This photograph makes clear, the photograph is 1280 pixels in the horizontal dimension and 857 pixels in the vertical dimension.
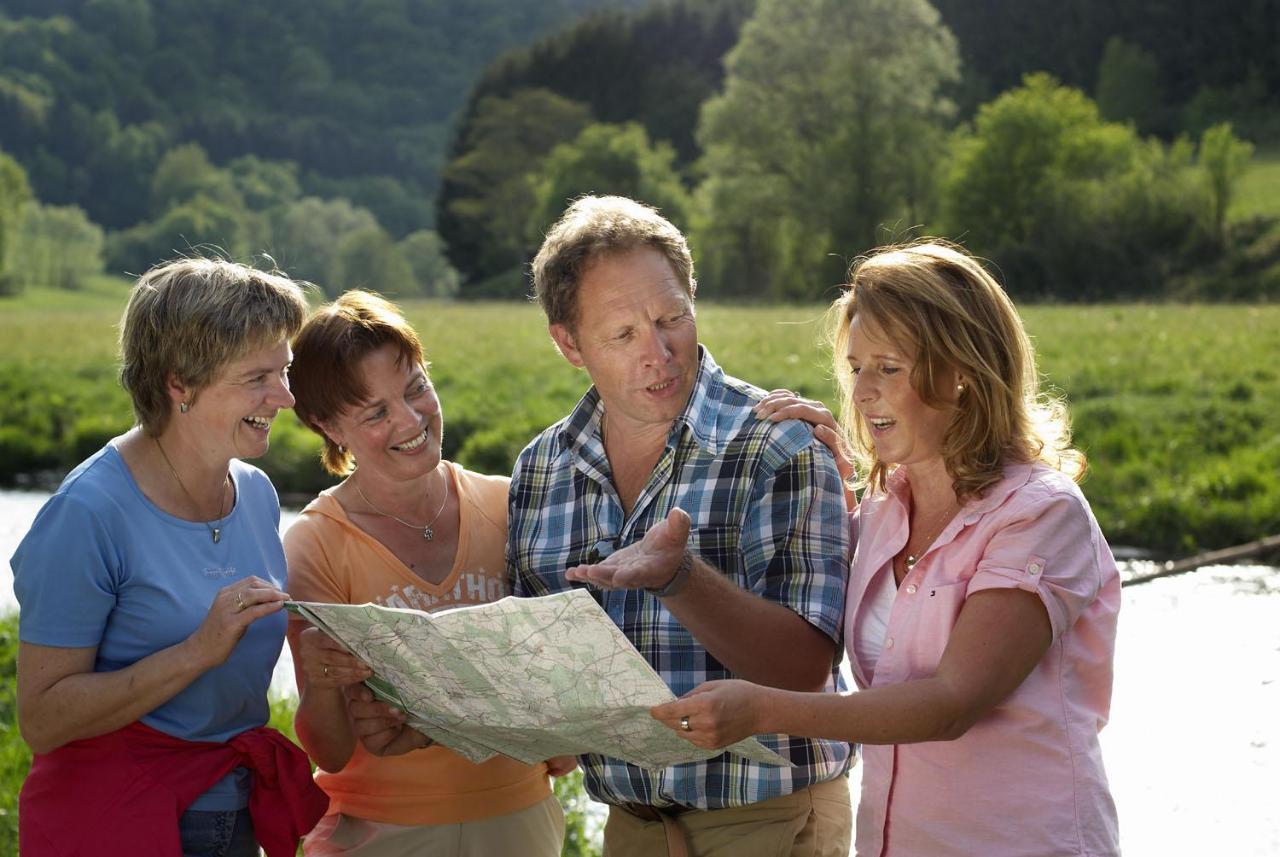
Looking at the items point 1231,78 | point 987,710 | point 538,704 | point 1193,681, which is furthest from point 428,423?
point 1231,78

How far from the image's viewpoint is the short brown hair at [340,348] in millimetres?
3170

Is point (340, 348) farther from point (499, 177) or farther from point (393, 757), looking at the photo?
point (499, 177)

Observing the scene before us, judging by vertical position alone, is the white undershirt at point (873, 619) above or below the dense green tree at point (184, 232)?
above

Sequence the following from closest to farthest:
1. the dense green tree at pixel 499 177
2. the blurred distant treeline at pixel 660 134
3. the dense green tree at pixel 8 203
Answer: the blurred distant treeline at pixel 660 134, the dense green tree at pixel 8 203, the dense green tree at pixel 499 177

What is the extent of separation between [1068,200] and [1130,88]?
2272cm

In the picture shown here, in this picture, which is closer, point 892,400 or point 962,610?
point 962,610

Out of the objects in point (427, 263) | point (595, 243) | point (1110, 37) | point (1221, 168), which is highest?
point (1110, 37)

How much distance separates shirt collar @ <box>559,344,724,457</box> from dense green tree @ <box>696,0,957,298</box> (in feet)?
115

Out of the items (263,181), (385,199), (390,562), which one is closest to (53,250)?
(263,181)

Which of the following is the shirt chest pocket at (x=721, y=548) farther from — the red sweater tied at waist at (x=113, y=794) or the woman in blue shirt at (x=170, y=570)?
the red sweater tied at waist at (x=113, y=794)

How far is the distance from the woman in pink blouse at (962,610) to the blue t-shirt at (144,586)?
3.24 ft

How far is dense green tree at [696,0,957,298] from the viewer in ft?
128

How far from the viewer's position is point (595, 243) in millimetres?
3000

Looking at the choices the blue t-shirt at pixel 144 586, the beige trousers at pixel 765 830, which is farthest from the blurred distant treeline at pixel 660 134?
the beige trousers at pixel 765 830
